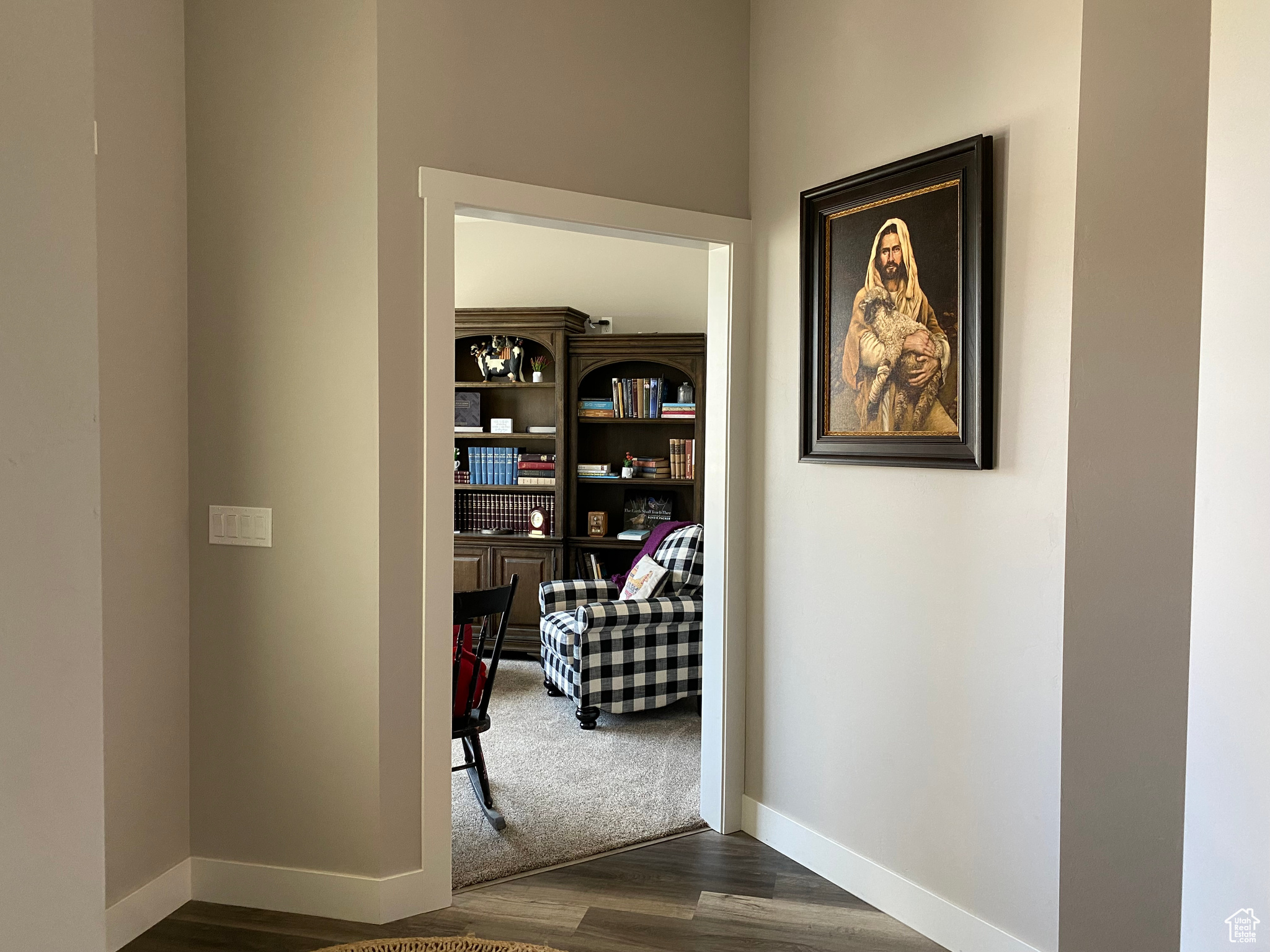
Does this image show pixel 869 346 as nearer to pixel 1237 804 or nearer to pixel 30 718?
pixel 1237 804

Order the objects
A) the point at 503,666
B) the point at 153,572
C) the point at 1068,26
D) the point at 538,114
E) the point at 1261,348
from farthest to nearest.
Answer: the point at 503,666 → the point at 538,114 → the point at 153,572 → the point at 1068,26 → the point at 1261,348

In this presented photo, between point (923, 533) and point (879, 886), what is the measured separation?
3.52ft

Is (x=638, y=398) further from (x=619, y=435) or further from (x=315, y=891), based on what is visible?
(x=315, y=891)

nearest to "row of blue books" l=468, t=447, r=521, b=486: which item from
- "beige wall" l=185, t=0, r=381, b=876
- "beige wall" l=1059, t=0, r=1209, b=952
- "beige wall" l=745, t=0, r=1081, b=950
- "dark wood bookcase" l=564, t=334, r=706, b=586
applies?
"dark wood bookcase" l=564, t=334, r=706, b=586

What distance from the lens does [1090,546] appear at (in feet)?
6.95

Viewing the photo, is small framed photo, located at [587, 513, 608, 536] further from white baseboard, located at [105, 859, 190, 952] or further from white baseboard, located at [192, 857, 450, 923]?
white baseboard, located at [105, 859, 190, 952]

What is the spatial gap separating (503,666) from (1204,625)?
504 cm

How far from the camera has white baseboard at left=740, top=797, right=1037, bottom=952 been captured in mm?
2361

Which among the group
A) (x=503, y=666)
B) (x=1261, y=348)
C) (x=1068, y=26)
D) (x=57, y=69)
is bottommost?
(x=503, y=666)

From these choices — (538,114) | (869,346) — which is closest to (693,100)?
(538,114)

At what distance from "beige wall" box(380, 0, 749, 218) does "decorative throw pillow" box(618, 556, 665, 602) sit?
6.86 ft

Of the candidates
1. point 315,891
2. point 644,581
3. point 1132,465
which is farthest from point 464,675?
point 1132,465

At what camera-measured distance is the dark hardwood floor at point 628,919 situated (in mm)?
2467

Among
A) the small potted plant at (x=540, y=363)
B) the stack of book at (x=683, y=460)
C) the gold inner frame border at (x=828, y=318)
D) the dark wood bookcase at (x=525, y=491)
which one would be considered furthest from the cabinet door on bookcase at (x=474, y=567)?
the gold inner frame border at (x=828, y=318)
